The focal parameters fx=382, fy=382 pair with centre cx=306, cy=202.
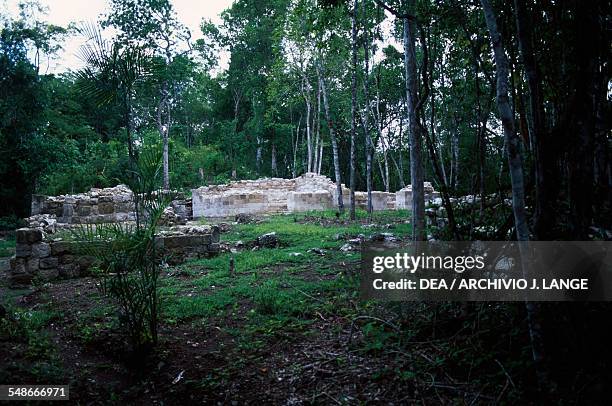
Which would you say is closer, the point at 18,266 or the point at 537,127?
the point at 537,127

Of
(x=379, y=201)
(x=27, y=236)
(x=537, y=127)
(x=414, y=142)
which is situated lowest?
(x=27, y=236)

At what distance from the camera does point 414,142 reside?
15.2 ft

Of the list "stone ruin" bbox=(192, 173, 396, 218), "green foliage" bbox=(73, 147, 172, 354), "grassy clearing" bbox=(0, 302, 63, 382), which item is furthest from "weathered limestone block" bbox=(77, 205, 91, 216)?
"green foliage" bbox=(73, 147, 172, 354)

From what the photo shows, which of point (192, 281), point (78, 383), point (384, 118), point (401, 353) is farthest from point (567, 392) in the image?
point (384, 118)

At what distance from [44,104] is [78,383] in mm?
16378

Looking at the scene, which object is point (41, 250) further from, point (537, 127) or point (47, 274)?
point (537, 127)

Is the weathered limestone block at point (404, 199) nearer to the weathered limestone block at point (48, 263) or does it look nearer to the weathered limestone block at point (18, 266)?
the weathered limestone block at point (48, 263)

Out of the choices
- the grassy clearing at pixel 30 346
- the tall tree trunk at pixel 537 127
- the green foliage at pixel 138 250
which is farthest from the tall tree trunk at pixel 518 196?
the grassy clearing at pixel 30 346

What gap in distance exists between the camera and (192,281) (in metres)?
5.98

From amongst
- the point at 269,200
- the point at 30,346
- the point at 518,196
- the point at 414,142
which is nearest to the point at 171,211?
the point at 269,200

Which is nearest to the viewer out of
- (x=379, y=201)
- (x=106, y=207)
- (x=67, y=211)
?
(x=67, y=211)

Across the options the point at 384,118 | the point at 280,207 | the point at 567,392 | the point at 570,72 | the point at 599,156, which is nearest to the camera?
the point at 567,392

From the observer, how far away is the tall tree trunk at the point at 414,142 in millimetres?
4344

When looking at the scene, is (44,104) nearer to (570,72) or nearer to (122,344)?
(122,344)
